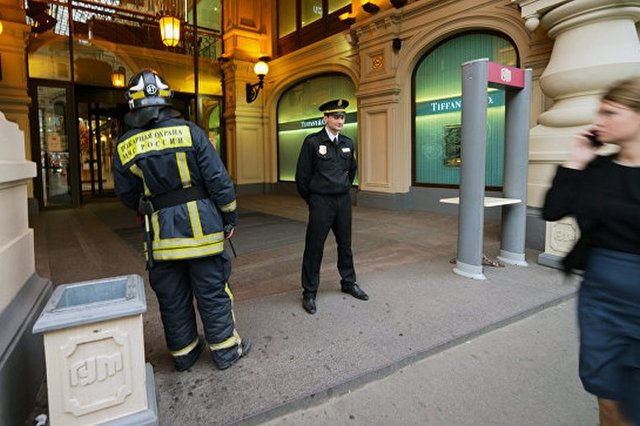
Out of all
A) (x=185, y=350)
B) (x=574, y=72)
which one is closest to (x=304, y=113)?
(x=574, y=72)

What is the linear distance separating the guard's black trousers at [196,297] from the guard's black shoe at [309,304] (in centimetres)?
103

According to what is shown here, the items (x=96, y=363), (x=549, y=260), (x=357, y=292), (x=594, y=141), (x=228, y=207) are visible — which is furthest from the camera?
(x=549, y=260)

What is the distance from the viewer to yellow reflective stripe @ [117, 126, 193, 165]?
2533 mm

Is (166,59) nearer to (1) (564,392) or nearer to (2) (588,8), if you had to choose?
(2) (588,8)

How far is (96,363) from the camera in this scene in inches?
81.6

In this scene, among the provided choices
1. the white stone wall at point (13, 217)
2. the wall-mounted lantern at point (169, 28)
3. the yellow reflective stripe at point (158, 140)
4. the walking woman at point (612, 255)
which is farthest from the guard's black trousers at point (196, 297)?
the wall-mounted lantern at point (169, 28)

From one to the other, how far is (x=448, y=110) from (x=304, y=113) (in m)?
5.60

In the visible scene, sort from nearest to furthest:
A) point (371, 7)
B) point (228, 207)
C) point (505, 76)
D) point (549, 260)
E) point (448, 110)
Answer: point (228, 207) < point (505, 76) < point (549, 260) < point (448, 110) < point (371, 7)

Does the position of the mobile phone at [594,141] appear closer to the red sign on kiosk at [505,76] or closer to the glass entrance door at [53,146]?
the red sign on kiosk at [505,76]

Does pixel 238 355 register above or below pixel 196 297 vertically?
below

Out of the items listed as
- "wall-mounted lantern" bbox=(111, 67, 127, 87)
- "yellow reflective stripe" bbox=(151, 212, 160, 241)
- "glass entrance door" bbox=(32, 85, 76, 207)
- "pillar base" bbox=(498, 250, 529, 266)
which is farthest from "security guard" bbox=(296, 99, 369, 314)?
"wall-mounted lantern" bbox=(111, 67, 127, 87)

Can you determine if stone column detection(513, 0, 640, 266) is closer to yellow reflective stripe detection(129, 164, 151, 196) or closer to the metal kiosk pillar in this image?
the metal kiosk pillar

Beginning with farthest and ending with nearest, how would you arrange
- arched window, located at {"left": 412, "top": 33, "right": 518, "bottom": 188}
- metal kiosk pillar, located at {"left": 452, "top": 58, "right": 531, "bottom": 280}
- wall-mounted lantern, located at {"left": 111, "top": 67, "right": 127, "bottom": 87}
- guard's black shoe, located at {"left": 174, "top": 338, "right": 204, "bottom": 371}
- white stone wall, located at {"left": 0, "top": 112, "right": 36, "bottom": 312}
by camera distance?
wall-mounted lantern, located at {"left": 111, "top": 67, "right": 127, "bottom": 87}, arched window, located at {"left": 412, "top": 33, "right": 518, "bottom": 188}, metal kiosk pillar, located at {"left": 452, "top": 58, "right": 531, "bottom": 280}, guard's black shoe, located at {"left": 174, "top": 338, "right": 204, "bottom": 371}, white stone wall, located at {"left": 0, "top": 112, "right": 36, "bottom": 312}

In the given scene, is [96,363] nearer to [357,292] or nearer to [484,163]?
[357,292]
